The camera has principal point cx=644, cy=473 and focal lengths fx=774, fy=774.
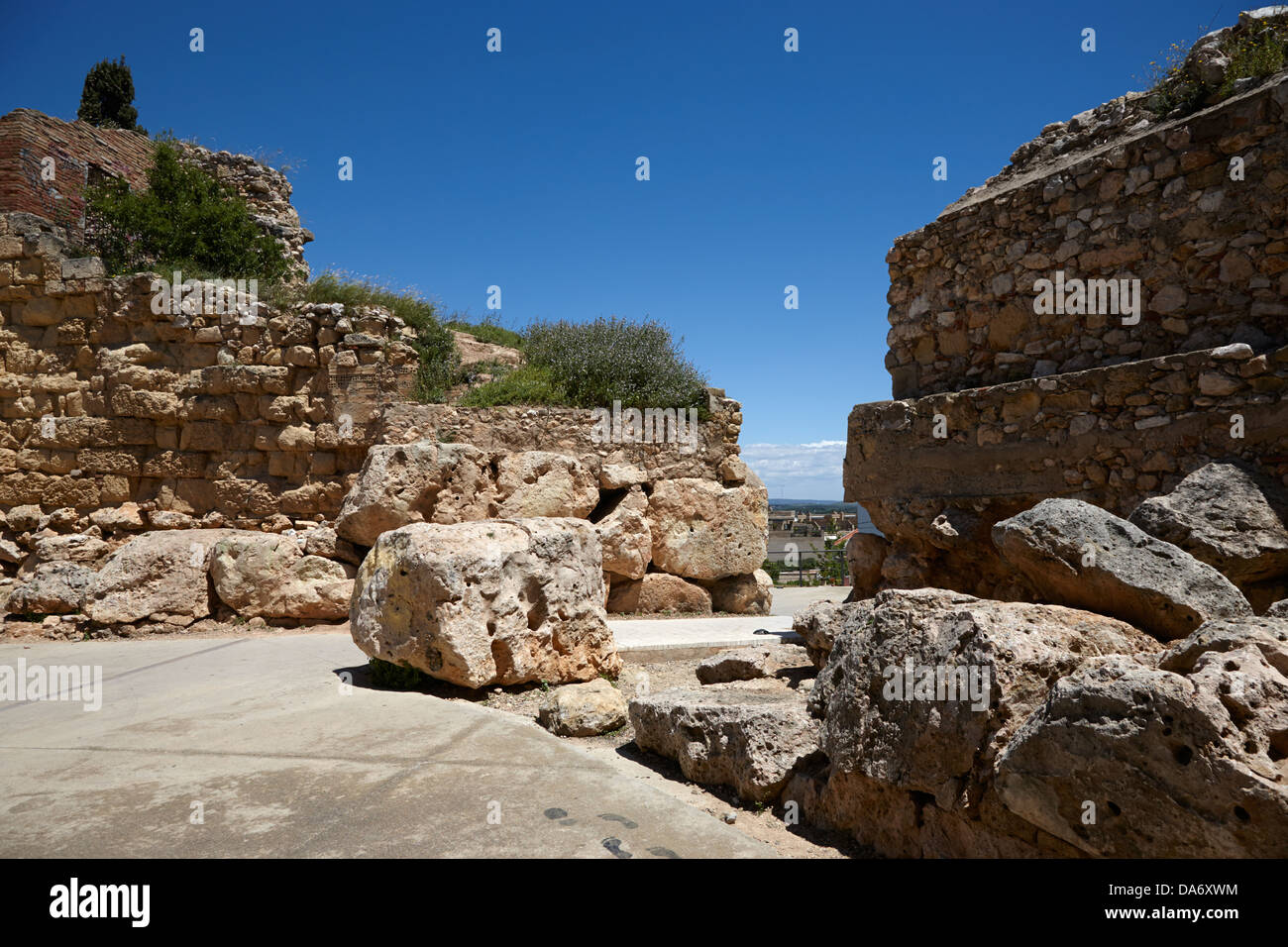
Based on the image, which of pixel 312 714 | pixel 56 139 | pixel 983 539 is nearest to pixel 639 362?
pixel 983 539

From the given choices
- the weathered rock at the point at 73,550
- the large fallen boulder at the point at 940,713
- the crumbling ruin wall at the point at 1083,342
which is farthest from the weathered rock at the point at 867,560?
the weathered rock at the point at 73,550

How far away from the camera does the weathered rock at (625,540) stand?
27.8 feet

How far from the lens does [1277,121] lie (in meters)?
4.81

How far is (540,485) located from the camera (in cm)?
829

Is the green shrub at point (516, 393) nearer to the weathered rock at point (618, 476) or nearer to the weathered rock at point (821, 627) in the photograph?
the weathered rock at point (618, 476)

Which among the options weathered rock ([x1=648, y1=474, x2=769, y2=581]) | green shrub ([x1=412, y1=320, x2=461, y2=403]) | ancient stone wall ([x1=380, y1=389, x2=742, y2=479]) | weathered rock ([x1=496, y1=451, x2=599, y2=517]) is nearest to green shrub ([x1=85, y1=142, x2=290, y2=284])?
green shrub ([x1=412, y1=320, x2=461, y2=403])

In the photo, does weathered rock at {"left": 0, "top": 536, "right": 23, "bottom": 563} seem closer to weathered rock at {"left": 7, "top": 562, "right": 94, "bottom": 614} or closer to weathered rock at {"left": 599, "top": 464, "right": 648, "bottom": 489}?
weathered rock at {"left": 7, "top": 562, "right": 94, "bottom": 614}

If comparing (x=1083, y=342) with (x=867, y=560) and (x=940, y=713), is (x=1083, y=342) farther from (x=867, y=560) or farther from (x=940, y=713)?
(x=940, y=713)

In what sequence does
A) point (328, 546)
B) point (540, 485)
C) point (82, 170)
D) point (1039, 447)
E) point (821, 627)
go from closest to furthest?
1. point (821, 627)
2. point (1039, 447)
3. point (328, 546)
4. point (540, 485)
5. point (82, 170)

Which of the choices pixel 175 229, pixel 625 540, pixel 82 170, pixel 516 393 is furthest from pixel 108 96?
pixel 625 540

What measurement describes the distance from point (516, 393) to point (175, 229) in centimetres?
484

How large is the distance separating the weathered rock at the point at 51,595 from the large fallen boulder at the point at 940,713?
7304 millimetres

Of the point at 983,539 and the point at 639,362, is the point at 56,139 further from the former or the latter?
the point at 983,539
